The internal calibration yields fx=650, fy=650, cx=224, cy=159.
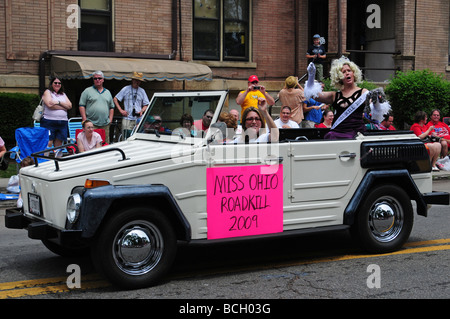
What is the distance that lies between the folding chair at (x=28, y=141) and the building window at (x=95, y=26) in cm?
591

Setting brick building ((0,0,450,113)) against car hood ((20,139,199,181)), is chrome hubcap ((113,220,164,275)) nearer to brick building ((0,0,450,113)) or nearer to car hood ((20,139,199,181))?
car hood ((20,139,199,181))

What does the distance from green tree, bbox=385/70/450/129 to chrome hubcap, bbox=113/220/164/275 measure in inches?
552

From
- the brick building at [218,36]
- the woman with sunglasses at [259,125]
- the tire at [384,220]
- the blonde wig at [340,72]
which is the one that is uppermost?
the brick building at [218,36]

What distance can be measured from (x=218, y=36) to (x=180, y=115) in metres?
13.3

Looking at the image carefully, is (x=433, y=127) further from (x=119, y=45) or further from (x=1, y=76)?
(x=1, y=76)

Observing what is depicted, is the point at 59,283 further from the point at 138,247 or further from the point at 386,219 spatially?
the point at 386,219

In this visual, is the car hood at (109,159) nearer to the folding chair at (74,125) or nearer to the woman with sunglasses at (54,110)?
the woman with sunglasses at (54,110)

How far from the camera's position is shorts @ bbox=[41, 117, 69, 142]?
12.6 m

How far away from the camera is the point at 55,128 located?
1271cm

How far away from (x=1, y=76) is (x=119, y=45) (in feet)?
10.8

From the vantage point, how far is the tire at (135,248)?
539 cm

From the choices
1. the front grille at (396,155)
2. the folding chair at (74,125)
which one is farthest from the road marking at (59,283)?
the folding chair at (74,125)

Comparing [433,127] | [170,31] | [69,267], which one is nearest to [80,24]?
[170,31]

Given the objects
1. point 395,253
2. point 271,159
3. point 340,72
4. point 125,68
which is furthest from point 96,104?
point 395,253
